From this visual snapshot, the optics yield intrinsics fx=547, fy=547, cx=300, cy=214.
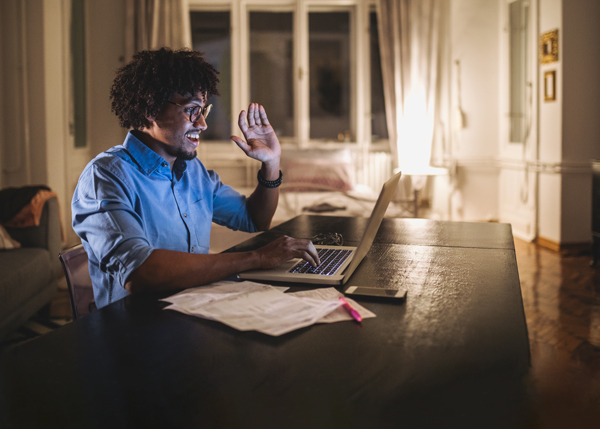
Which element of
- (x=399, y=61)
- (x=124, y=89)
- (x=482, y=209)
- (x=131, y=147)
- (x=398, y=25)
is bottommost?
(x=482, y=209)

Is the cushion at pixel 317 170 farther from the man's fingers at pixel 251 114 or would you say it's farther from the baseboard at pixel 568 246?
the man's fingers at pixel 251 114

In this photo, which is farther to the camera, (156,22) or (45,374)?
(156,22)

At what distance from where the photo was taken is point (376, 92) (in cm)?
641

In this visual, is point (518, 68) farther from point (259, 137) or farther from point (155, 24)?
point (259, 137)

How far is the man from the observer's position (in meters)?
1.29

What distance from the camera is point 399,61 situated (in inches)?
240

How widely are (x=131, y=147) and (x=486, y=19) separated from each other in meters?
5.28

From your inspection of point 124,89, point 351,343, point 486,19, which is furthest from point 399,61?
point 351,343

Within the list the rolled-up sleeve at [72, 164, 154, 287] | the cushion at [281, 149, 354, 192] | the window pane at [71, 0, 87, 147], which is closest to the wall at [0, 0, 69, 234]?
the window pane at [71, 0, 87, 147]

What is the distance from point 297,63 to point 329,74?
0.41 m

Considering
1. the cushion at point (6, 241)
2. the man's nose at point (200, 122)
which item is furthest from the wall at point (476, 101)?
the man's nose at point (200, 122)

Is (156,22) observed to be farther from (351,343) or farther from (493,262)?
(351,343)

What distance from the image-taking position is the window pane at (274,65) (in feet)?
20.8

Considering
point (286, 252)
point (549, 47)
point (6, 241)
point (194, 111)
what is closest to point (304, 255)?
point (286, 252)
